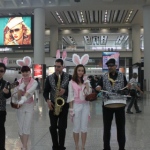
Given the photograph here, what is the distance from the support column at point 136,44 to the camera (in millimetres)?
39250

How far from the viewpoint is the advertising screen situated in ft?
102

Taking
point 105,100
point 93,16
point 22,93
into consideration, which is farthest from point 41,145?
point 93,16

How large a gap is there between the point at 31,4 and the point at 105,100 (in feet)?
89.4

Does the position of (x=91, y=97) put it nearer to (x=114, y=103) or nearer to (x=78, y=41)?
(x=114, y=103)

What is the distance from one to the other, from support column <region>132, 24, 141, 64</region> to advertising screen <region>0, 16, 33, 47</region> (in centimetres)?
1631

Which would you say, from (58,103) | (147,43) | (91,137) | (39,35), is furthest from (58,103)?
(39,35)

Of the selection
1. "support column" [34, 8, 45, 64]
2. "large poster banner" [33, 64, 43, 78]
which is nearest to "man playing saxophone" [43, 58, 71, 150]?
"large poster banner" [33, 64, 43, 78]

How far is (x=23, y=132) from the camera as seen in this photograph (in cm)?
493

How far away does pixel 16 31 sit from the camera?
31.5 meters

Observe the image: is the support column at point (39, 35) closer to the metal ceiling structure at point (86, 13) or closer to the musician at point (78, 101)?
the metal ceiling structure at point (86, 13)

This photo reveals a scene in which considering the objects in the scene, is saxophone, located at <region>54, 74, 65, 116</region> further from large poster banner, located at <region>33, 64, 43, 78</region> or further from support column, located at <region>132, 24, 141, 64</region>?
support column, located at <region>132, 24, 141, 64</region>

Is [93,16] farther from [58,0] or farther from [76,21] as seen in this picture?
[58,0]

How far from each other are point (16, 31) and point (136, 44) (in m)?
18.4

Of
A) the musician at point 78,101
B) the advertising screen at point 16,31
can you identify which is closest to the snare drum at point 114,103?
the musician at point 78,101
